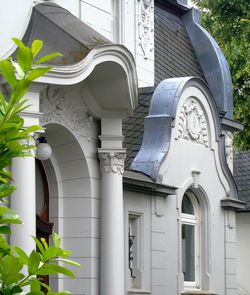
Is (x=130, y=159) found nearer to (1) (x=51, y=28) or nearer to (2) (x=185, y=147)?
(2) (x=185, y=147)

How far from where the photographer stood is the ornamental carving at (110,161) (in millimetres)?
14180

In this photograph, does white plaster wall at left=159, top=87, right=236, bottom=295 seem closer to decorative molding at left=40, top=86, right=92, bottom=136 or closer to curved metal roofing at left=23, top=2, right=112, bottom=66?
decorative molding at left=40, top=86, right=92, bottom=136

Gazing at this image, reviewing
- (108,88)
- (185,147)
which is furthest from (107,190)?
(185,147)

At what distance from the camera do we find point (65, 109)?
45.3 feet

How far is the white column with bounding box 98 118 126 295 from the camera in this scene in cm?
1417

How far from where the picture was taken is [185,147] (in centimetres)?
1752

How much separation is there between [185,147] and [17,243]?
5913 mm

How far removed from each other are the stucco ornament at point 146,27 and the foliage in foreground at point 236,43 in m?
3.69

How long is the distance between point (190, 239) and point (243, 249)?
7.61 meters

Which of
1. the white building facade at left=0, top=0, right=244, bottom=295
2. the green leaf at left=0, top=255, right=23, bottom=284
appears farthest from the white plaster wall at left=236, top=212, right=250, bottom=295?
the green leaf at left=0, top=255, right=23, bottom=284

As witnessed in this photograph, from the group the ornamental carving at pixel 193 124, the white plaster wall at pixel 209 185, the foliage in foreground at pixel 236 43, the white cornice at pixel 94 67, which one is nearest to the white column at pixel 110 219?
the white cornice at pixel 94 67

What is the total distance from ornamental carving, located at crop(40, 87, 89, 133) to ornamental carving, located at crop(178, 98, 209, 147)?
3.48m

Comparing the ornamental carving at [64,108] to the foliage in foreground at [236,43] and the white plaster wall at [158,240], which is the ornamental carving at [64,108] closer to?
the white plaster wall at [158,240]

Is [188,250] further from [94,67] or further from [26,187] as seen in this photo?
[26,187]
